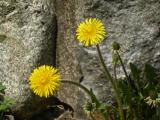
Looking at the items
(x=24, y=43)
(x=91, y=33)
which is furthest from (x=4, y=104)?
(x=91, y=33)

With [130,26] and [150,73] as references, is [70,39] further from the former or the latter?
[150,73]

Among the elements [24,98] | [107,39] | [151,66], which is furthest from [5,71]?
[151,66]

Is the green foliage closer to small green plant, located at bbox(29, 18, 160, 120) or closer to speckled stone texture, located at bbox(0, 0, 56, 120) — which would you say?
small green plant, located at bbox(29, 18, 160, 120)

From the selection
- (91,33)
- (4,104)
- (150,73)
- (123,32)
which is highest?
(123,32)

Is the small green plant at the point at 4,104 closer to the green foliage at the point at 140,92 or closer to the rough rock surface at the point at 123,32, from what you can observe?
the rough rock surface at the point at 123,32

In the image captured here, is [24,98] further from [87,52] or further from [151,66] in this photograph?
[151,66]

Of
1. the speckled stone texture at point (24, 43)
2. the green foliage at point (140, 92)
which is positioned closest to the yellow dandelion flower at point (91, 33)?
the green foliage at point (140, 92)
